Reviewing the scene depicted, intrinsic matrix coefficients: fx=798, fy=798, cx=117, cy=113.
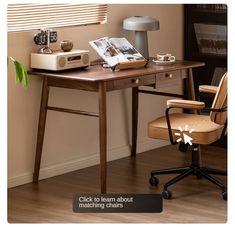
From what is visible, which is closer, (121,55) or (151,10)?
(121,55)

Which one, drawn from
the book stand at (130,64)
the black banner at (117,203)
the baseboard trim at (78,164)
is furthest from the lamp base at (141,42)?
the black banner at (117,203)

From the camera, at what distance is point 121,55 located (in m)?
5.20

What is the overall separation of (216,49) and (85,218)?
2219mm

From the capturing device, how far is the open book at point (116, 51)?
510 cm

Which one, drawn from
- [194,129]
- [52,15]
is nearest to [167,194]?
[194,129]

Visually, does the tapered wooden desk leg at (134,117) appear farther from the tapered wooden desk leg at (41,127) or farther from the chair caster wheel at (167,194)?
the chair caster wheel at (167,194)

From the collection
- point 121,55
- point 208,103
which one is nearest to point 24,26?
point 121,55

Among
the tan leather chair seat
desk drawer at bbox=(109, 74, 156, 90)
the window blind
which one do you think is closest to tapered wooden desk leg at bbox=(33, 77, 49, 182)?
the window blind

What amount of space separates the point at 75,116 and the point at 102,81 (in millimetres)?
824

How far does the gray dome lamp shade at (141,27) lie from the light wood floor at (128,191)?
32.2 inches

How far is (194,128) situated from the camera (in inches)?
195

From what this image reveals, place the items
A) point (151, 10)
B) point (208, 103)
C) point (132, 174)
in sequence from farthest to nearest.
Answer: point (208, 103), point (151, 10), point (132, 174)

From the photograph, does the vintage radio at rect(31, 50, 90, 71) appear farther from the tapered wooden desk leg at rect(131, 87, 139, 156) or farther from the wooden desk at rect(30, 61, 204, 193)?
the tapered wooden desk leg at rect(131, 87, 139, 156)
